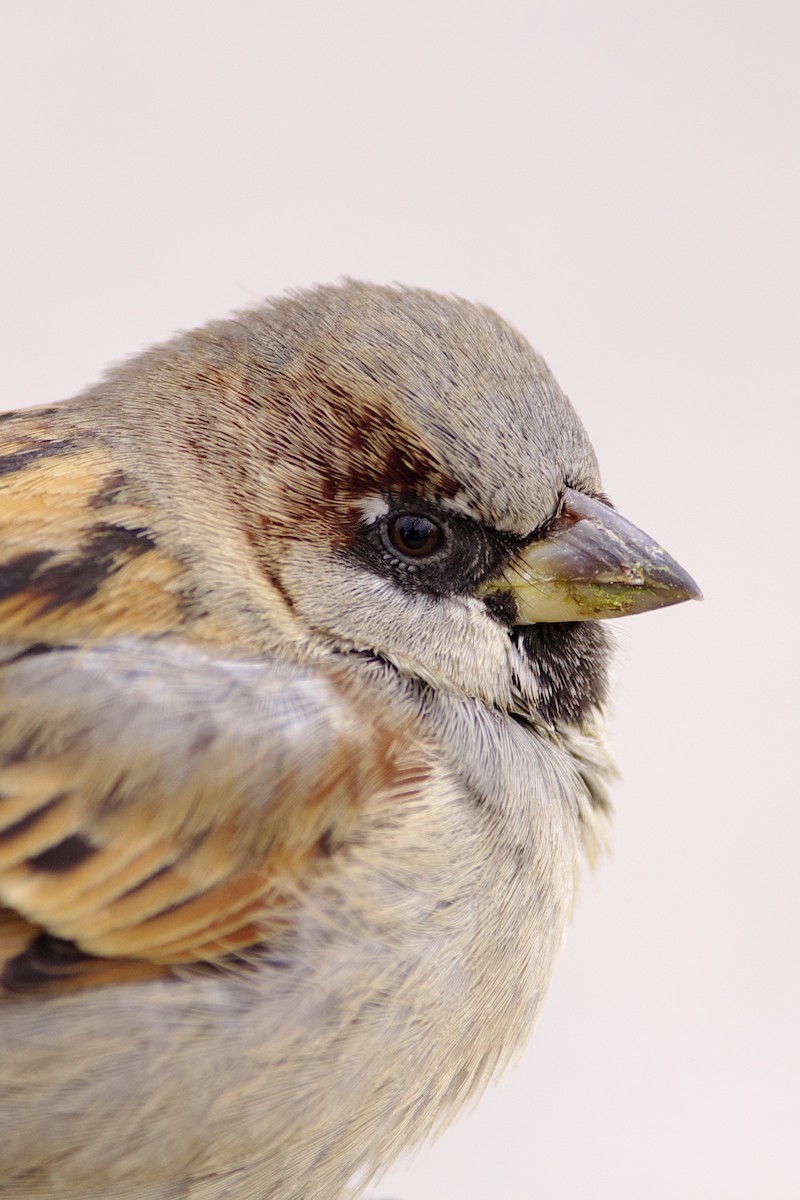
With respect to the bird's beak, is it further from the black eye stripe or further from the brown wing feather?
the brown wing feather

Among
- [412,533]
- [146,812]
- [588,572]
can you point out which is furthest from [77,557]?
[588,572]

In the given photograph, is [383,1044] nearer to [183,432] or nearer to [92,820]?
[92,820]

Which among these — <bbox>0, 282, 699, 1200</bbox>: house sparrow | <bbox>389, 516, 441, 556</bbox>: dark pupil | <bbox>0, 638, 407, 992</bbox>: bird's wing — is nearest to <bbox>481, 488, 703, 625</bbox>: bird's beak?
<bbox>0, 282, 699, 1200</bbox>: house sparrow

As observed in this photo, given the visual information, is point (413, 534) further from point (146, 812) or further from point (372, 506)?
point (146, 812)

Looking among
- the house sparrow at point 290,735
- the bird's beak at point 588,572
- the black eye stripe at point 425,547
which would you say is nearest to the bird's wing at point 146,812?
the house sparrow at point 290,735

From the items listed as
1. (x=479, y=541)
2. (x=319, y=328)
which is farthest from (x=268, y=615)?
(x=319, y=328)
